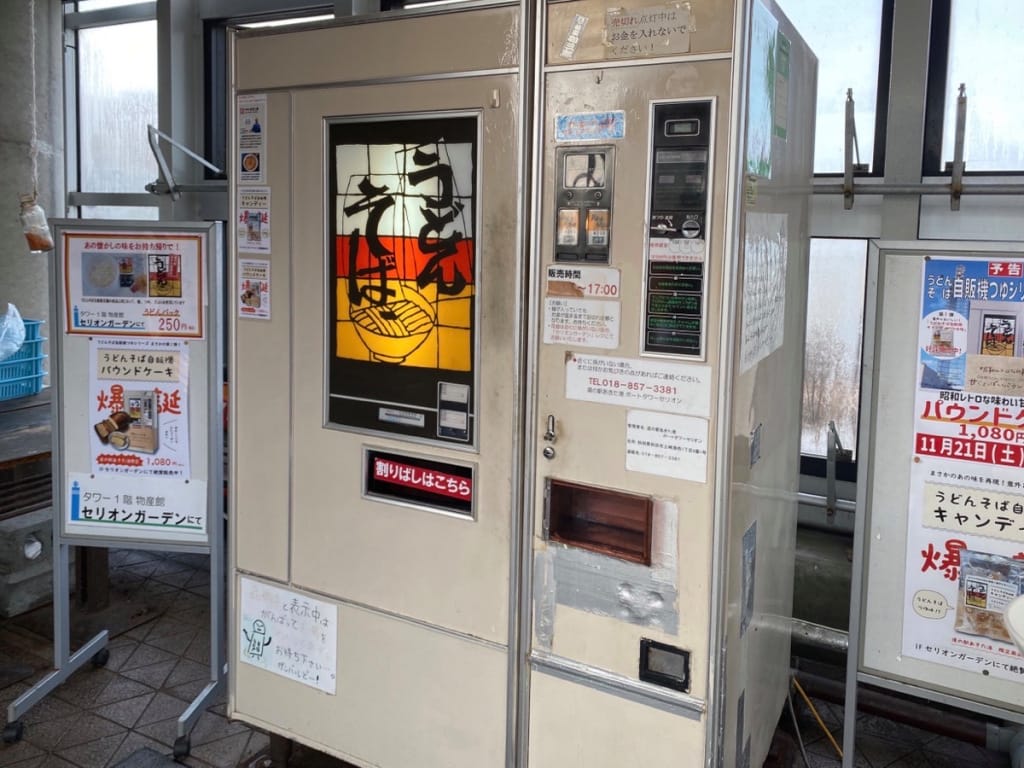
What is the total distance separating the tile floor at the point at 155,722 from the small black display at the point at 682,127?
76.5 inches

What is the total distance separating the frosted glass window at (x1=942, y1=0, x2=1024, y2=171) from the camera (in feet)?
9.28

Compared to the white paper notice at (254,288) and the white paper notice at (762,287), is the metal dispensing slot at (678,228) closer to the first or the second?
the white paper notice at (762,287)

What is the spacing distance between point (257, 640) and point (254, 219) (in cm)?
122

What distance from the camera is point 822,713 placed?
121 inches

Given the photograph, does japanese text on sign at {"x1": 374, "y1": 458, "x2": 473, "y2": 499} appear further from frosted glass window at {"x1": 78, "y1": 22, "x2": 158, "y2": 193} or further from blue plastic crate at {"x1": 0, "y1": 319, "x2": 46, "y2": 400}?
frosted glass window at {"x1": 78, "y1": 22, "x2": 158, "y2": 193}

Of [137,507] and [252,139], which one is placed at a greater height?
[252,139]

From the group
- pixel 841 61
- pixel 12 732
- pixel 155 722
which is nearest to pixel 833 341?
pixel 841 61

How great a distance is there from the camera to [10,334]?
4125 mm

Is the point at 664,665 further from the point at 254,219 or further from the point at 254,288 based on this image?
the point at 254,219

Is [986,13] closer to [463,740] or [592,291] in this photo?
[592,291]

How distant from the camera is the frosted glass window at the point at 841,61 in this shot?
3014 mm

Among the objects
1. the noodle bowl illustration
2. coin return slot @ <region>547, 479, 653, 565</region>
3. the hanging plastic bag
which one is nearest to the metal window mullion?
the hanging plastic bag

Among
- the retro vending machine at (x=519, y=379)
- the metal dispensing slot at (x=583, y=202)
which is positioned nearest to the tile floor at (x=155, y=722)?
the retro vending machine at (x=519, y=379)

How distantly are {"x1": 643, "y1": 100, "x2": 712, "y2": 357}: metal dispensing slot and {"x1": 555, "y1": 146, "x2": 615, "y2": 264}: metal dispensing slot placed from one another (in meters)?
0.11
